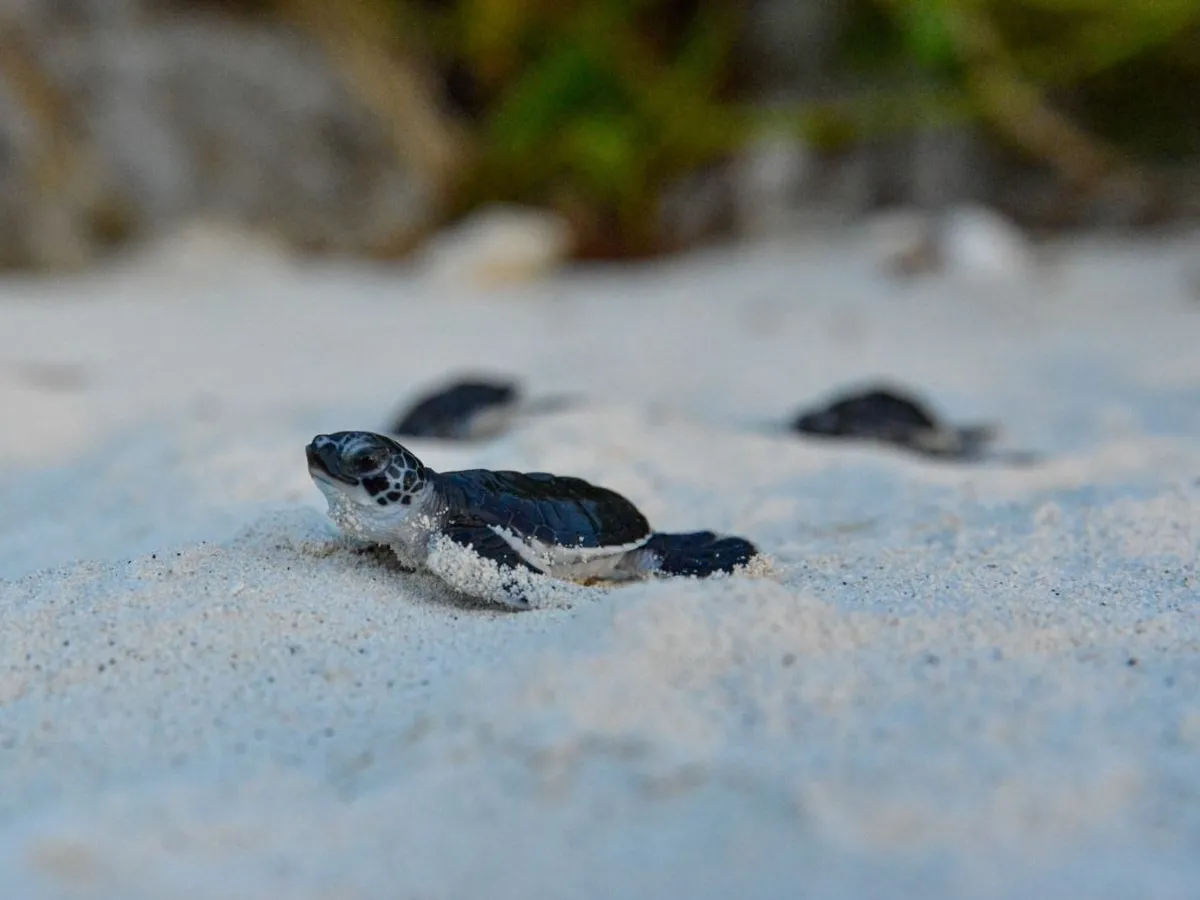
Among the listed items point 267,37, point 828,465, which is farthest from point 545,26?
point 828,465

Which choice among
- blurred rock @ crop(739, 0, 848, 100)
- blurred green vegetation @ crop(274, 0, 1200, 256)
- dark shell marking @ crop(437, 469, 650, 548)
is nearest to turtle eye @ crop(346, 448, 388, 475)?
dark shell marking @ crop(437, 469, 650, 548)

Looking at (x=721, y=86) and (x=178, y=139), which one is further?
(x=721, y=86)

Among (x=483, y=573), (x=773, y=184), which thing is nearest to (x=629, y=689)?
(x=483, y=573)

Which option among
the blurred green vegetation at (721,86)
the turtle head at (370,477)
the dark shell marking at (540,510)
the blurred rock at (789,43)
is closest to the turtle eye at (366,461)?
the turtle head at (370,477)

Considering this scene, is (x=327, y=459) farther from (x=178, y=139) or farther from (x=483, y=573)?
(x=178, y=139)

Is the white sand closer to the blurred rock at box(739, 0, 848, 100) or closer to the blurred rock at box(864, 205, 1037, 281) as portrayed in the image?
the blurred rock at box(864, 205, 1037, 281)
